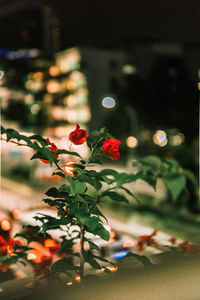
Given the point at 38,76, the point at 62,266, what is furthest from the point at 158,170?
the point at 38,76

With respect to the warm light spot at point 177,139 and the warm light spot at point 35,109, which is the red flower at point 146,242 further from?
the warm light spot at point 177,139

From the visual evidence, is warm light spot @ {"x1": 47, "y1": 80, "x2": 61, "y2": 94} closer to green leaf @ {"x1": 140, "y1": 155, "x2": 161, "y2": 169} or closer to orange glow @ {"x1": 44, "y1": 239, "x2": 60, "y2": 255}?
orange glow @ {"x1": 44, "y1": 239, "x2": 60, "y2": 255}

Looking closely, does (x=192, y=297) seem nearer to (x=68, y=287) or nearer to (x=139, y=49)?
(x=68, y=287)

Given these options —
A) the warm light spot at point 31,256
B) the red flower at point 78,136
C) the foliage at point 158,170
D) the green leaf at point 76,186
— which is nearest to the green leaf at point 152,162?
the foliage at point 158,170

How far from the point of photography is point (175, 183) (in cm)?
238

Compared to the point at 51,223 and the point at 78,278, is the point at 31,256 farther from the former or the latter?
the point at 51,223

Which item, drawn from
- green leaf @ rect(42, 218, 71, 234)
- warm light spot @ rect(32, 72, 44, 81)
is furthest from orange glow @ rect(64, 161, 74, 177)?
warm light spot @ rect(32, 72, 44, 81)

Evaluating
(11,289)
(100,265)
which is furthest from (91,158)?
(11,289)

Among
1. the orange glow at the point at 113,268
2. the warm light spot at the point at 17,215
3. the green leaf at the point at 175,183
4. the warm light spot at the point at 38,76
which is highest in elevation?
the warm light spot at the point at 38,76

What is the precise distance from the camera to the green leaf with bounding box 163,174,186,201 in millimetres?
2306

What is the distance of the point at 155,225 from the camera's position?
9.92 meters

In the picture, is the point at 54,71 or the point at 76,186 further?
the point at 54,71

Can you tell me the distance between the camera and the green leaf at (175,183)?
2.31 metres

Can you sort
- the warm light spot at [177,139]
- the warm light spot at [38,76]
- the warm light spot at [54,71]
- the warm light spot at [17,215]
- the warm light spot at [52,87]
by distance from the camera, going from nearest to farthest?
the warm light spot at [17,215] < the warm light spot at [38,76] < the warm light spot at [52,87] < the warm light spot at [54,71] < the warm light spot at [177,139]
